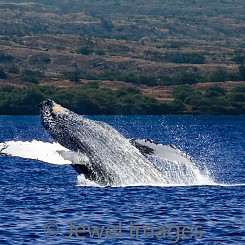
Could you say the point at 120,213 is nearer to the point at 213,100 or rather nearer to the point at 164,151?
the point at 164,151

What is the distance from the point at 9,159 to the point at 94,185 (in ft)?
74.0

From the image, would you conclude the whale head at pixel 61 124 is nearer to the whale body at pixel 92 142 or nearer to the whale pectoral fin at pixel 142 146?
the whale body at pixel 92 142

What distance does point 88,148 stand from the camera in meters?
29.7

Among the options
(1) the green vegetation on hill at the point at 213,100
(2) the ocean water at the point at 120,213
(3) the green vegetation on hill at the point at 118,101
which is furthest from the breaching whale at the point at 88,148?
(1) the green vegetation on hill at the point at 213,100

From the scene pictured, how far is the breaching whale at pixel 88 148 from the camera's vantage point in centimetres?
2898

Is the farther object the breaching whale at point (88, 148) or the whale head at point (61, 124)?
the whale head at point (61, 124)

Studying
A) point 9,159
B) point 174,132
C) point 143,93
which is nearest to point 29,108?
point 143,93

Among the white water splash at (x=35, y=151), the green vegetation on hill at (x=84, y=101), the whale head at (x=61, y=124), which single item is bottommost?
the green vegetation on hill at (x=84, y=101)

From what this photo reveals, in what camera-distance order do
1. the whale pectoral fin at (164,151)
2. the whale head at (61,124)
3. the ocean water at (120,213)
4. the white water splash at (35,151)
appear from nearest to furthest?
the ocean water at (120,213) → the white water splash at (35,151) → the whale pectoral fin at (164,151) → the whale head at (61,124)

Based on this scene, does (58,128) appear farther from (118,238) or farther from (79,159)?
(118,238)

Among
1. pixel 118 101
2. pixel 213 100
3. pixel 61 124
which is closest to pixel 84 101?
pixel 118 101

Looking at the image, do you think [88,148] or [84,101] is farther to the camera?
[84,101]

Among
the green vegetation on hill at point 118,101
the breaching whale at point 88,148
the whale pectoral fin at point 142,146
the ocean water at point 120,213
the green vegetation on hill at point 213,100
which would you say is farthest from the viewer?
the green vegetation on hill at point 213,100

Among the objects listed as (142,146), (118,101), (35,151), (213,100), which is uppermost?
(142,146)
